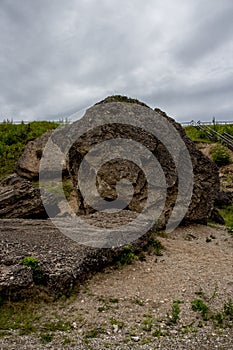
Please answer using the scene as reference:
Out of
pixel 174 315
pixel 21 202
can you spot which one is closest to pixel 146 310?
pixel 174 315

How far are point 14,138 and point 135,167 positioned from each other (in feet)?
49.3

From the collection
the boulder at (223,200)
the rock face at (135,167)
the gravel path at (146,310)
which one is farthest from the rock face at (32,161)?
the gravel path at (146,310)

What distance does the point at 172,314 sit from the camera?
6691 millimetres

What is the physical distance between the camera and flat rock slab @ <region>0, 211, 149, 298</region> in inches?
282

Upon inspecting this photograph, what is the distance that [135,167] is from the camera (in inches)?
469

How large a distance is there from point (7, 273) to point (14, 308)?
0.70 metres

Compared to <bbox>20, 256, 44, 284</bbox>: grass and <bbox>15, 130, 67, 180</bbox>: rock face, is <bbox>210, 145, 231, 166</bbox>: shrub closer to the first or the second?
<bbox>15, 130, 67, 180</bbox>: rock face

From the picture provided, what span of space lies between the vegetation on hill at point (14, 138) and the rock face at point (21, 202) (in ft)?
25.3

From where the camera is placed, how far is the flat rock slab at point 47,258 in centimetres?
717

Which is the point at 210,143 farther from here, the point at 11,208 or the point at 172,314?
the point at 172,314

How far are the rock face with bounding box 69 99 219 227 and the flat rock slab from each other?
2.42 metres

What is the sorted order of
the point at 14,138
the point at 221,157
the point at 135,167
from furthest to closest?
the point at 14,138
the point at 221,157
the point at 135,167

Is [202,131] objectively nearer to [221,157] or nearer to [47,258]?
[221,157]

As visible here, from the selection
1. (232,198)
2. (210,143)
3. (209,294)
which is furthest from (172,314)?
(210,143)
